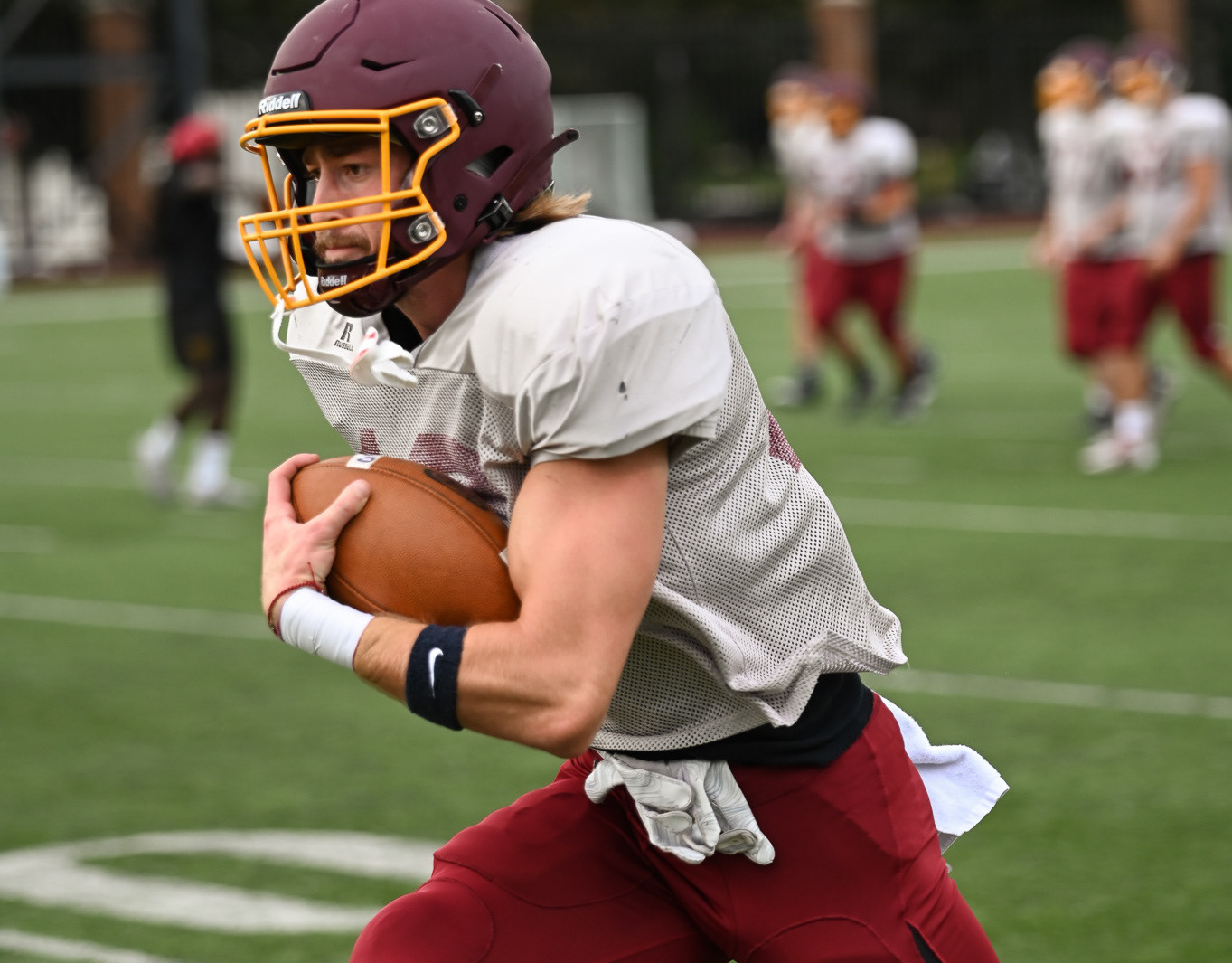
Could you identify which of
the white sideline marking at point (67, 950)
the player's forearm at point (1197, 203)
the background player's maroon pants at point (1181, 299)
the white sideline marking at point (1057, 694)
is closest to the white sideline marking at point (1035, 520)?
the background player's maroon pants at point (1181, 299)

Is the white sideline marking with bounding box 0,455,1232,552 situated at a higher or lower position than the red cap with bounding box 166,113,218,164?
lower

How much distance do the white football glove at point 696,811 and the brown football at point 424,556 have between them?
1.13ft

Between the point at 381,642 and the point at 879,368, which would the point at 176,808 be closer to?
the point at 381,642

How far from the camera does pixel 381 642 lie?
2.22 m

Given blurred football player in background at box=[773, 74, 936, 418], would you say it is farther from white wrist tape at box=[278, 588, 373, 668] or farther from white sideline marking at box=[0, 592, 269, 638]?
white wrist tape at box=[278, 588, 373, 668]

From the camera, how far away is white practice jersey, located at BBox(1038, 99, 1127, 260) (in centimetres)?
1012

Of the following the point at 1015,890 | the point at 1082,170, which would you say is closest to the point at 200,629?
the point at 1015,890

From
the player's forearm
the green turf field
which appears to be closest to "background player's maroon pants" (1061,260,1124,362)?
the player's forearm

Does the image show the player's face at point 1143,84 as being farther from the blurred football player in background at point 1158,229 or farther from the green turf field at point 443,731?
the green turf field at point 443,731

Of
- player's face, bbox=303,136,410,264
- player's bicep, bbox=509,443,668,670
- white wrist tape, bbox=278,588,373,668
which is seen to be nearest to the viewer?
player's bicep, bbox=509,443,668,670

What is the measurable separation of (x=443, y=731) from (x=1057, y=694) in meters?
1.80

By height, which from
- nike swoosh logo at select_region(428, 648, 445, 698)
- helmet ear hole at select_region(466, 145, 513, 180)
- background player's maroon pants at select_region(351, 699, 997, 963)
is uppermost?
helmet ear hole at select_region(466, 145, 513, 180)

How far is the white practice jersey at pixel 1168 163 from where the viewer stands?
988cm

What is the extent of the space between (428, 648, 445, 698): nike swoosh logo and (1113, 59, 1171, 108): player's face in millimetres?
8450
